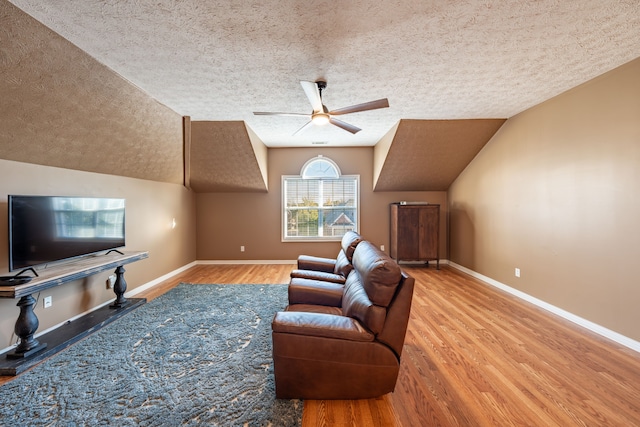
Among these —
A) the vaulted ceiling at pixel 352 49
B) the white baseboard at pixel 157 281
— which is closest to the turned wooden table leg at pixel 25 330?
the white baseboard at pixel 157 281

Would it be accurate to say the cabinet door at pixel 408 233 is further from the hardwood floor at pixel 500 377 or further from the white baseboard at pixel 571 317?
the hardwood floor at pixel 500 377

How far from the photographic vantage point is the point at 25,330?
2189 millimetres

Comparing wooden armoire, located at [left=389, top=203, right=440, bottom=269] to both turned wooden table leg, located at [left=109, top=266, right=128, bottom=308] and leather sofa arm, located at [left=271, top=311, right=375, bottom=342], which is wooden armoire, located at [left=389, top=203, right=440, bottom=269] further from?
turned wooden table leg, located at [left=109, top=266, right=128, bottom=308]

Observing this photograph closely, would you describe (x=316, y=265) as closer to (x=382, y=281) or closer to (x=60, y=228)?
Result: (x=382, y=281)

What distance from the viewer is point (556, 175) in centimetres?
315

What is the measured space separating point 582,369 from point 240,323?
10.0 ft

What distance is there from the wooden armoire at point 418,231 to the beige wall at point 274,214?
20.9 inches

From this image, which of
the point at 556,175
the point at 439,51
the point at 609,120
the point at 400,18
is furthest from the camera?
the point at 556,175

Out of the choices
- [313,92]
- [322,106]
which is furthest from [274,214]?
[313,92]

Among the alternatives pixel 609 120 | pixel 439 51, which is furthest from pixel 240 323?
pixel 609 120

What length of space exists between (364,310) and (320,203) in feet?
13.9

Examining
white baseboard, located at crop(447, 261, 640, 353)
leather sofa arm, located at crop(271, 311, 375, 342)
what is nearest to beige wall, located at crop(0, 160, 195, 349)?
leather sofa arm, located at crop(271, 311, 375, 342)

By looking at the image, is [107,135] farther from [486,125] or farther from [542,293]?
[542,293]

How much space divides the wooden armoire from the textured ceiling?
2.31 m
